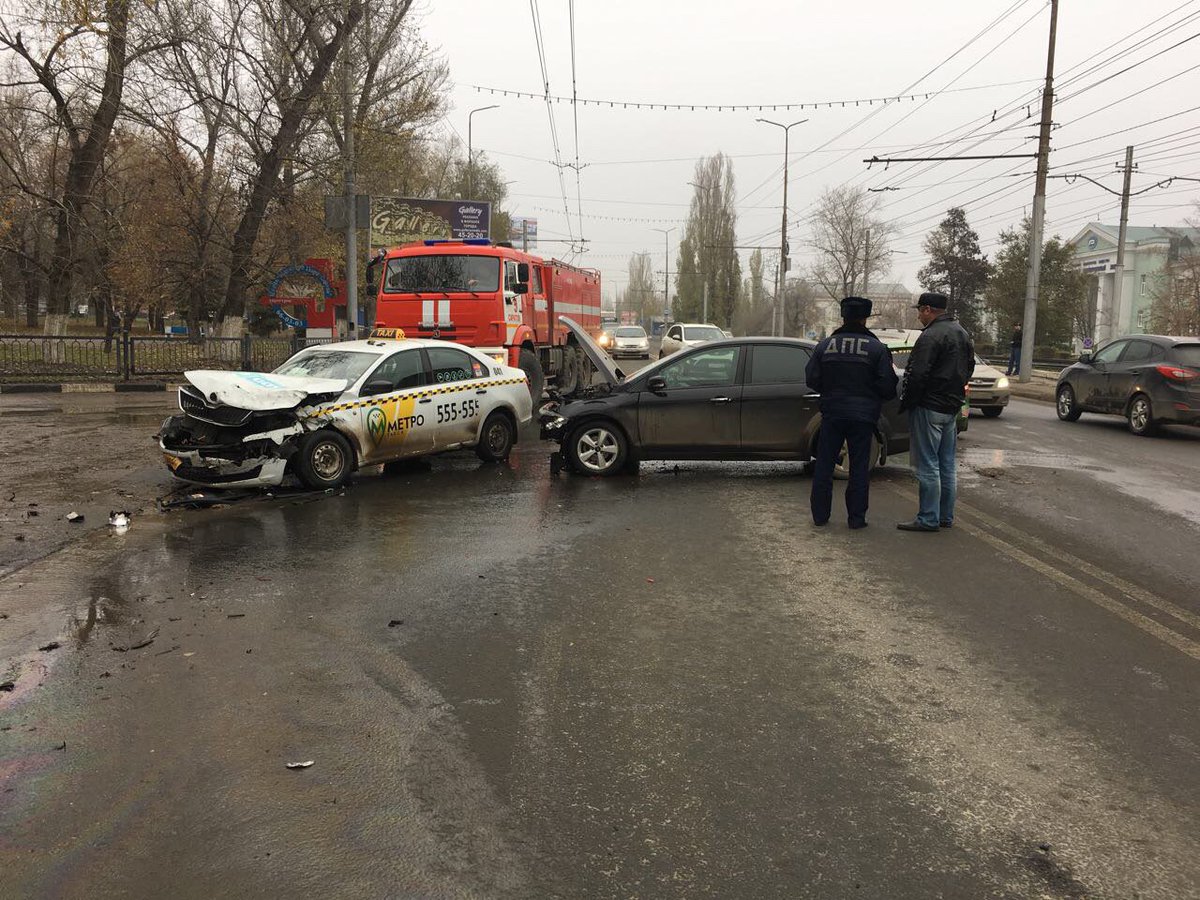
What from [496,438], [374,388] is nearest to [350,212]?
[496,438]

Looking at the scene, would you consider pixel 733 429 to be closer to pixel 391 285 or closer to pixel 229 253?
pixel 391 285

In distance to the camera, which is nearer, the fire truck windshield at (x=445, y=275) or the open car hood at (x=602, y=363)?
the open car hood at (x=602, y=363)

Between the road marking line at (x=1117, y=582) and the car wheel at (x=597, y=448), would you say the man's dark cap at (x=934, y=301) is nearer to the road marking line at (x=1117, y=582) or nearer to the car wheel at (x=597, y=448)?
the road marking line at (x=1117, y=582)

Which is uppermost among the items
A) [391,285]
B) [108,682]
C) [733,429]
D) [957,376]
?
[391,285]

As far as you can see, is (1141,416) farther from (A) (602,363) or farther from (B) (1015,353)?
(B) (1015,353)

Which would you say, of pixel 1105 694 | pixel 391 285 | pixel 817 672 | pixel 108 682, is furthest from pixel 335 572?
pixel 391 285

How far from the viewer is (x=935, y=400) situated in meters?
7.28

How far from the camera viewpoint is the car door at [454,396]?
10.4 meters

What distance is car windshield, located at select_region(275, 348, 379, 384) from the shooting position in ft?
32.4

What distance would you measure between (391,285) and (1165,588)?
41.2 ft

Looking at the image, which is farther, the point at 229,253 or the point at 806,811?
the point at 229,253

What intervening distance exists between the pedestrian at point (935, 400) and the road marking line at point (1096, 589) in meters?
0.42

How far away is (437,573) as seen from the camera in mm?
6289

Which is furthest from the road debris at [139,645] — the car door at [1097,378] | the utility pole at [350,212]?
the car door at [1097,378]
